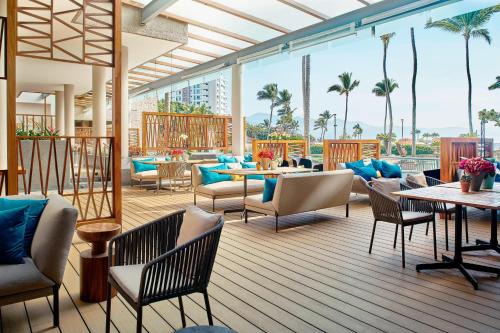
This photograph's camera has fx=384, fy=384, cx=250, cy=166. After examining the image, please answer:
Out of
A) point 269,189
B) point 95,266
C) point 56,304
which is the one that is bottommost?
point 56,304

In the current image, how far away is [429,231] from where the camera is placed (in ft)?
17.1

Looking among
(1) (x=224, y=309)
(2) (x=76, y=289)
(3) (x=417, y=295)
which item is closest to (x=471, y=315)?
(3) (x=417, y=295)

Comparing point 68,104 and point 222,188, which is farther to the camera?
point 68,104

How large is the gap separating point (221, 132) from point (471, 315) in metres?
10.4

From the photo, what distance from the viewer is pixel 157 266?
197 cm

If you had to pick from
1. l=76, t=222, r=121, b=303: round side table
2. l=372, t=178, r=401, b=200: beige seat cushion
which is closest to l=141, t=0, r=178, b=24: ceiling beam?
l=372, t=178, r=401, b=200: beige seat cushion

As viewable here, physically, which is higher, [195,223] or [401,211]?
[195,223]

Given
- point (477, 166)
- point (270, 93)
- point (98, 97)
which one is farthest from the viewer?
point (270, 93)

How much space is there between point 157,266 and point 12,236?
3.95 ft

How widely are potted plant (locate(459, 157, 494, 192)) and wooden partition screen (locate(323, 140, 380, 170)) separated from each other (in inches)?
202

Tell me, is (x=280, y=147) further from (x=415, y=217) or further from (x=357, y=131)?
(x=357, y=131)

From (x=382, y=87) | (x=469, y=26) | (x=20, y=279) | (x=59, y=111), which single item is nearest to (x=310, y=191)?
(x=20, y=279)

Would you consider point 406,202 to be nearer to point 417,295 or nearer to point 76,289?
point 417,295

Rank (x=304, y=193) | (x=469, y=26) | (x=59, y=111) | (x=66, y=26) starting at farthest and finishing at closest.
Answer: (x=469, y=26) → (x=59, y=111) → (x=66, y=26) → (x=304, y=193)
